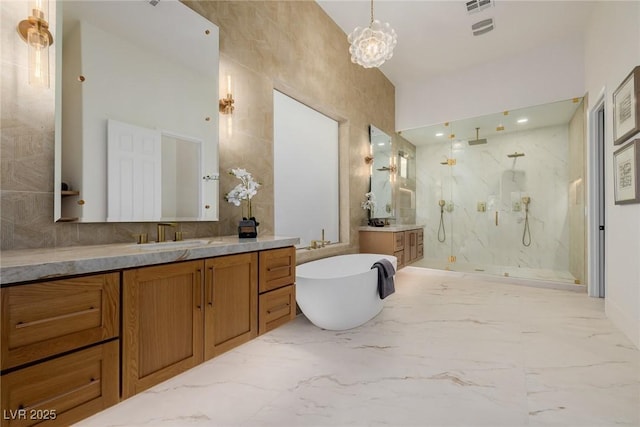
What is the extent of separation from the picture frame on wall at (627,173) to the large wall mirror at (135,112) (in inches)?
123

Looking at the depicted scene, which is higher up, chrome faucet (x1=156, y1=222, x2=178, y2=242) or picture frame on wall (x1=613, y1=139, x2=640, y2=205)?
picture frame on wall (x1=613, y1=139, x2=640, y2=205)

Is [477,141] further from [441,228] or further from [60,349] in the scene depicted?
[60,349]

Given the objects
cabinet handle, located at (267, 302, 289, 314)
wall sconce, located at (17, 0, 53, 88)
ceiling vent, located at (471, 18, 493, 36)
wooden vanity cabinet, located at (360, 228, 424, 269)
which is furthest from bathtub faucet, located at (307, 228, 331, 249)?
ceiling vent, located at (471, 18, 493, 36)

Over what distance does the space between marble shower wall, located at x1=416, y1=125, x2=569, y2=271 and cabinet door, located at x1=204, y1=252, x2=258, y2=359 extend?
4.41m

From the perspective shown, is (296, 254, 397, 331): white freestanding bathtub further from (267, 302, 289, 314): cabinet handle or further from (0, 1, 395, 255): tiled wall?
(0, 1, 395, 255): tiled wall

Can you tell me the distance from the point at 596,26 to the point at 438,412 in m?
4.30

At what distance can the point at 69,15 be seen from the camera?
4.89 ft

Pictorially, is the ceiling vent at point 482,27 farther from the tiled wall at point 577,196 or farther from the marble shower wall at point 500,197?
the marble shower wall at point 500,197

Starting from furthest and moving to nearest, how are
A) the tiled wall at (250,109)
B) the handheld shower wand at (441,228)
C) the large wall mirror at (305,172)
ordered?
the handheld shower wand at (441,228), the large wall mirror at (305,172), the tiled wall at (250,109)

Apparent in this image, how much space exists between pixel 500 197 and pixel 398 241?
229cm

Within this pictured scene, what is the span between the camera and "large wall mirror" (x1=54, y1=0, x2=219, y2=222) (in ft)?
4.91

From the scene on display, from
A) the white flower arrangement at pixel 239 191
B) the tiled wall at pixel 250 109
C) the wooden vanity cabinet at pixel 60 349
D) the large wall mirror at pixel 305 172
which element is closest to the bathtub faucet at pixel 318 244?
the large wall mirror at pixel 305 172

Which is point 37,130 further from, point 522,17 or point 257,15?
point 522,17

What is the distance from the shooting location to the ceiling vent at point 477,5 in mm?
3166
